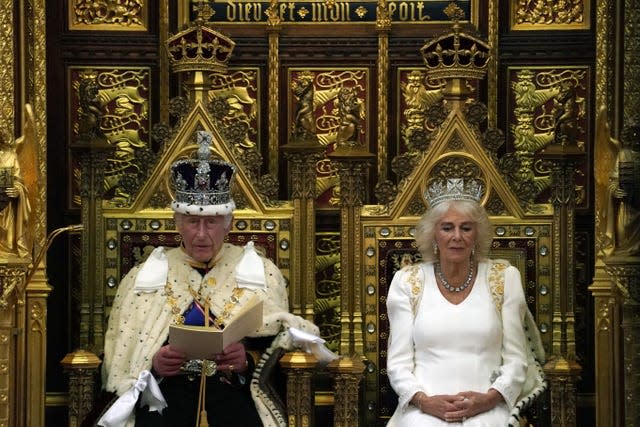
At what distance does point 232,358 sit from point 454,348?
1.08m

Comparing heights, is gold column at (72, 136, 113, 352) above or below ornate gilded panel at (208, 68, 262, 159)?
below

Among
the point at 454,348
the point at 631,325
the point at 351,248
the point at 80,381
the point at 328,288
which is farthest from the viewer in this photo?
the point at 328,288

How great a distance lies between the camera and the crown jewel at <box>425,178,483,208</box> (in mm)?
10297

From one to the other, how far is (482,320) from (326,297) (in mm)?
2038

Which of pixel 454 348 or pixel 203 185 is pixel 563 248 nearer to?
pixel 454 348

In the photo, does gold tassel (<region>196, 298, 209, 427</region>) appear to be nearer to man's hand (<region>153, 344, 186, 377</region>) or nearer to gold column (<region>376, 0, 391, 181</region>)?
man's hand (<region>153, 344, 186, 377</region>)

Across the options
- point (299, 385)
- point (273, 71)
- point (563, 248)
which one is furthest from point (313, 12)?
point (299, 385)

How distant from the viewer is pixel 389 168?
12.1 metres

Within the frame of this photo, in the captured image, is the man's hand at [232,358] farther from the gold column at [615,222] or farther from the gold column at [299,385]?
the gold column at [615,222]

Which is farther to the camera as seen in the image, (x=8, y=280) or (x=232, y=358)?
(x=8, y=280)

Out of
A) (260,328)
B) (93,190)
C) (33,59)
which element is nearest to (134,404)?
(260,328)

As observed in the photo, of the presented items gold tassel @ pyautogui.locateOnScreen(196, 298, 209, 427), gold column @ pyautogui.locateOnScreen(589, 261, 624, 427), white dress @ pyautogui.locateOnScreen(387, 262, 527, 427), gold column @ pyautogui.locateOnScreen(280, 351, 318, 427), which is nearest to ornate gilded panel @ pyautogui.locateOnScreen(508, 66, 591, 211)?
gold column @ pyautogui.locateOnScreen(589, 261, 624, 427)

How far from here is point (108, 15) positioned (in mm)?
12094

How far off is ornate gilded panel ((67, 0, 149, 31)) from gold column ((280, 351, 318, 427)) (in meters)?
2.54
